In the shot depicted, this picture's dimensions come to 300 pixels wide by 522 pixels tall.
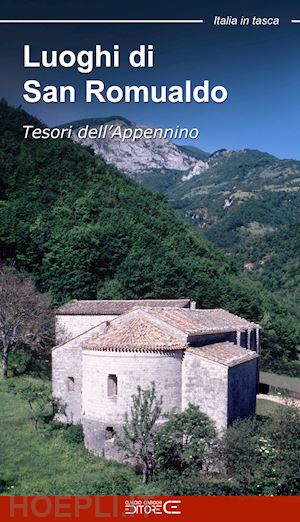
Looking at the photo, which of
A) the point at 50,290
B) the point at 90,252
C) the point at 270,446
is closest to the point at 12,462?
the point at 270,446

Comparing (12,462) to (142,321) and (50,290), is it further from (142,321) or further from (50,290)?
(50,290)

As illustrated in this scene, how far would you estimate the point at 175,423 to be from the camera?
16.2 m

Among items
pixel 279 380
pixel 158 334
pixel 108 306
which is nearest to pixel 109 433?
pixel 158 334

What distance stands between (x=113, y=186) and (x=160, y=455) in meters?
37.8

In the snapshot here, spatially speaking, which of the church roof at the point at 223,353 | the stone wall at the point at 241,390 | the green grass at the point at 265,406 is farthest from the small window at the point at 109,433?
the green grass at the point at 265,406

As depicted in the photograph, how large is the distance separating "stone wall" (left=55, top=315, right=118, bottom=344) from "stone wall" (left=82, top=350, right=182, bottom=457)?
8.84m

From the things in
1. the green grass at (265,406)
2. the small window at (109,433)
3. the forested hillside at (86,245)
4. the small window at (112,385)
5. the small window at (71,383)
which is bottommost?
the green grass at (265,406)

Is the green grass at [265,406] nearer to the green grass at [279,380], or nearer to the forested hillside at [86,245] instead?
the green grass at [279,380]

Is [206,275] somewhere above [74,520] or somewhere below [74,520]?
above

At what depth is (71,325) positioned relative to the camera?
27.3 meters

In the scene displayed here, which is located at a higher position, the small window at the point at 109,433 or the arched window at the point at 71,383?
the arched window at the point at 71,383

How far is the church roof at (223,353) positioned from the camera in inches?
671

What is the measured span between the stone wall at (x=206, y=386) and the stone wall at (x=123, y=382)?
24cm

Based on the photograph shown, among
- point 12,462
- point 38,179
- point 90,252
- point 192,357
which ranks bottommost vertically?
point 12,462
